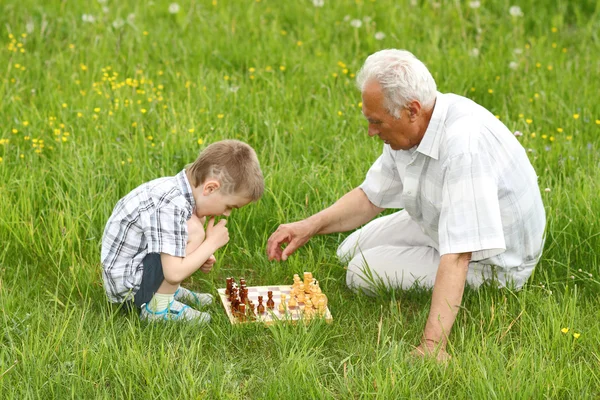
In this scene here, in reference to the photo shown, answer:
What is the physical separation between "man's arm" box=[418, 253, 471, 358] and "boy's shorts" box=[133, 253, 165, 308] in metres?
1.27

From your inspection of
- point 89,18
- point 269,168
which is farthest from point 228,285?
point 89,18

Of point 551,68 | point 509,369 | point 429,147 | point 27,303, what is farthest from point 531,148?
point 27,303

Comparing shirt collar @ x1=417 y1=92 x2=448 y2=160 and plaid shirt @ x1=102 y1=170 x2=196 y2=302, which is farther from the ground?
shirt collar @ x1=417 y1=92 x2=448 y2=160

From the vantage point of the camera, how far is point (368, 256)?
15.9 ft

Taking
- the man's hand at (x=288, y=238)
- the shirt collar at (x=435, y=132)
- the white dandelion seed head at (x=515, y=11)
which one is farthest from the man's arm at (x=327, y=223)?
the white dandelion seed head at (x=515, y=11)

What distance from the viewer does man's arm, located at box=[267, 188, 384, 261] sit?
4.74 meters

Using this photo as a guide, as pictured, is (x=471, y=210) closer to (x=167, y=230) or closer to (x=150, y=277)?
(x=167, y=230)

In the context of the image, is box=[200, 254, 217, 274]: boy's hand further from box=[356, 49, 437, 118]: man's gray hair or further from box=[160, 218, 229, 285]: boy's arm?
box=[356, 49, 437, 118]: man's gray hair

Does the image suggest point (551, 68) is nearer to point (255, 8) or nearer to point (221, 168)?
point (255, 8)

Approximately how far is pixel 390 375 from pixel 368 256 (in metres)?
1.17

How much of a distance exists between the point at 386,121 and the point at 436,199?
47cm

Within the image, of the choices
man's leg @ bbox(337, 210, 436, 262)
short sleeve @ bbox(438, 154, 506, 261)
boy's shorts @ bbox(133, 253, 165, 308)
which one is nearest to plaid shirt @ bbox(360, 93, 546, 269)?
short sleeve @ bbox(438, 154, 506, 261)

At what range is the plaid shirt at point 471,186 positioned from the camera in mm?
4016

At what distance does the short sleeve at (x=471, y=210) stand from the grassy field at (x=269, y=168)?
39 cm
